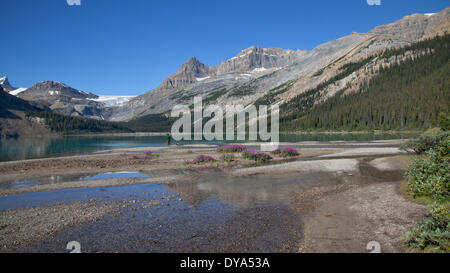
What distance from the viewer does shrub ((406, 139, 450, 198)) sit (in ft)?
38.4

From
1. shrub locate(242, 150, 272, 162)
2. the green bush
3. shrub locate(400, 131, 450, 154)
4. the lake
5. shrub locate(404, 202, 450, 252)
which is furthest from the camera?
the lake

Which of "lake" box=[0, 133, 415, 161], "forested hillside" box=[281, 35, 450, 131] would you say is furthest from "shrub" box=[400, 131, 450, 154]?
"forested hillside" box=[281, 35, 450, 131]

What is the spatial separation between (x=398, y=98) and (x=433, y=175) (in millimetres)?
150631

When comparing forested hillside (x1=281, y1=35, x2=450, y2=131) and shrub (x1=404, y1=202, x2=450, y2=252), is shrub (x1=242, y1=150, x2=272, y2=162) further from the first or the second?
forested hillside (x1=281, y1=35, x2=450, y2=131)

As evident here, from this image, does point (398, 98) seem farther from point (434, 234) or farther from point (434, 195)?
point (434, 234)

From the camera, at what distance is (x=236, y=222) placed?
1189 centimetres

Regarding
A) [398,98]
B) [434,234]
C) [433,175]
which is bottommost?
[434,234]

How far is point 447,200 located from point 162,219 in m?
12.8

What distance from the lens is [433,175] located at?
1231 centimetres

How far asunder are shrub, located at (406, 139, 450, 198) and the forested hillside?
10269cm

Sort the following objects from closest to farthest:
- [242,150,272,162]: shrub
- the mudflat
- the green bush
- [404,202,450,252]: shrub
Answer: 1. [404,202,450,252]: shrub
2. the green bush
3. the mudflat
4. [242,150,272,162]: shrub

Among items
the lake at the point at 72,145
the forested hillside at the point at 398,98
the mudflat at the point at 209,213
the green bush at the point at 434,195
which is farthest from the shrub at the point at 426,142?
the forested hillside at the point at 398,98

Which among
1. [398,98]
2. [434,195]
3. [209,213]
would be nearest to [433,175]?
[434,195]

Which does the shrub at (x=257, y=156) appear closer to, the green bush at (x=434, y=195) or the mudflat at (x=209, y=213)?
the mudflat at (x=209, y=213)
